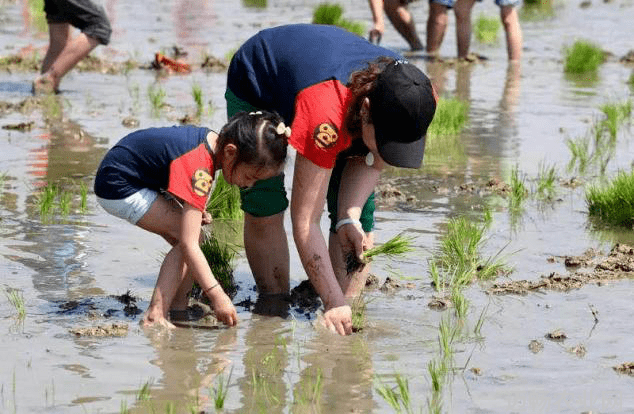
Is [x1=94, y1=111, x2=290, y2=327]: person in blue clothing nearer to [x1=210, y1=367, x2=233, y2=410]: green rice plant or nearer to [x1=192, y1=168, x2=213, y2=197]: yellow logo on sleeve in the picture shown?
[x1=192, y1=168, x2=213, y2=197]: yellow logo on sleeve

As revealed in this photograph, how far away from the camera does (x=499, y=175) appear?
790cm

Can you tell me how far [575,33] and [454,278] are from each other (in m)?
10.2

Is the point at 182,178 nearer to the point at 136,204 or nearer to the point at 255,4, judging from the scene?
the point at 136,204

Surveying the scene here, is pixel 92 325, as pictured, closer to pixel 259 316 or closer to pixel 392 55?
pixel 259 316

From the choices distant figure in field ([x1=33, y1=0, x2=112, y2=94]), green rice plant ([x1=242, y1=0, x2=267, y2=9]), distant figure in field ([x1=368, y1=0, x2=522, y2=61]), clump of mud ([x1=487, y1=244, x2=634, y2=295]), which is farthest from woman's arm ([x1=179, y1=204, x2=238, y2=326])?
green rice plant ([x1=242, y1=0, x2=267, y2=9])

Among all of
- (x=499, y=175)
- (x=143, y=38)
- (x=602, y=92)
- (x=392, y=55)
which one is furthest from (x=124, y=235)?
(x=143, y=38)

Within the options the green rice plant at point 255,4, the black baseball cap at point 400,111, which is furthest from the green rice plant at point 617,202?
the green rice plant at point 255,4

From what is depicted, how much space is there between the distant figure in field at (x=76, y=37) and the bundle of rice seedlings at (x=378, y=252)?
5.17 meters

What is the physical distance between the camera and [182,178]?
188 inches

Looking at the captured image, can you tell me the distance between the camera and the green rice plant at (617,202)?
22.1ft

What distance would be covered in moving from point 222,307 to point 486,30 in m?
10.6

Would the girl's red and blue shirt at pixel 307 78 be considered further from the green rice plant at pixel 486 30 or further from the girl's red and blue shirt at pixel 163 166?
the green rice plant at pixel 486 30

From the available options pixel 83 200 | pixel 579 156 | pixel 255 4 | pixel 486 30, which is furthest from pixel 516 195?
pixel 255 4

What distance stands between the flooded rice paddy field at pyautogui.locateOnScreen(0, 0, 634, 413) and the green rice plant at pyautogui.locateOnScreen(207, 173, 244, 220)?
1.21 feet
